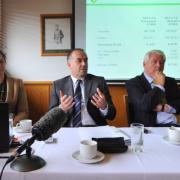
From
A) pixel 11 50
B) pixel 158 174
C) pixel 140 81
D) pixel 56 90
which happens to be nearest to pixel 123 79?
pixel 140 81

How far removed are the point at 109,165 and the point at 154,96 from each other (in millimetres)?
1259

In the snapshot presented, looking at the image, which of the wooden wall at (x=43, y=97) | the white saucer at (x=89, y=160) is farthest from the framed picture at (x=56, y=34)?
the white saucer at (x=89, y=160)

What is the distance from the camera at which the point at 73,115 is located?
88.0 inches

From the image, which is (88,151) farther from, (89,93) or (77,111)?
(89,93)

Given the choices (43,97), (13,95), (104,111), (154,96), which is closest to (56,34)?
(43,97)

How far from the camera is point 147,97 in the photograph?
2305 mm

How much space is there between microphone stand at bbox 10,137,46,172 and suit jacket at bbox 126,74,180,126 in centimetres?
138

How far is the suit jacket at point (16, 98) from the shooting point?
101 inches

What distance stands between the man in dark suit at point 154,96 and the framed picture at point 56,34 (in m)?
0.93

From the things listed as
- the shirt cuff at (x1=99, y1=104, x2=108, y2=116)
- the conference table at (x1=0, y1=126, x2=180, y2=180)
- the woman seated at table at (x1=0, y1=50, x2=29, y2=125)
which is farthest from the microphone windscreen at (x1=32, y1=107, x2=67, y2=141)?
the woman seated at table at (x1=0, y1=50, x2=29, y2=125)

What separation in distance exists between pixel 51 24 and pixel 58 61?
16.7 inches

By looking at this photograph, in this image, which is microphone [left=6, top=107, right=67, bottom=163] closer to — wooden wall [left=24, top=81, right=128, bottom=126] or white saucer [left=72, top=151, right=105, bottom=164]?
white saucer [left=72, top=151, right=105, bottom=164]

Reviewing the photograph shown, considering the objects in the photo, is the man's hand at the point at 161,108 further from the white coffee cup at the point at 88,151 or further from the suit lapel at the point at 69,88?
the white coffee cup at the point at 88,151

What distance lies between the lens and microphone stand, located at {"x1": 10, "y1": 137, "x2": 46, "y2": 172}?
Answer: 3.65 feet
